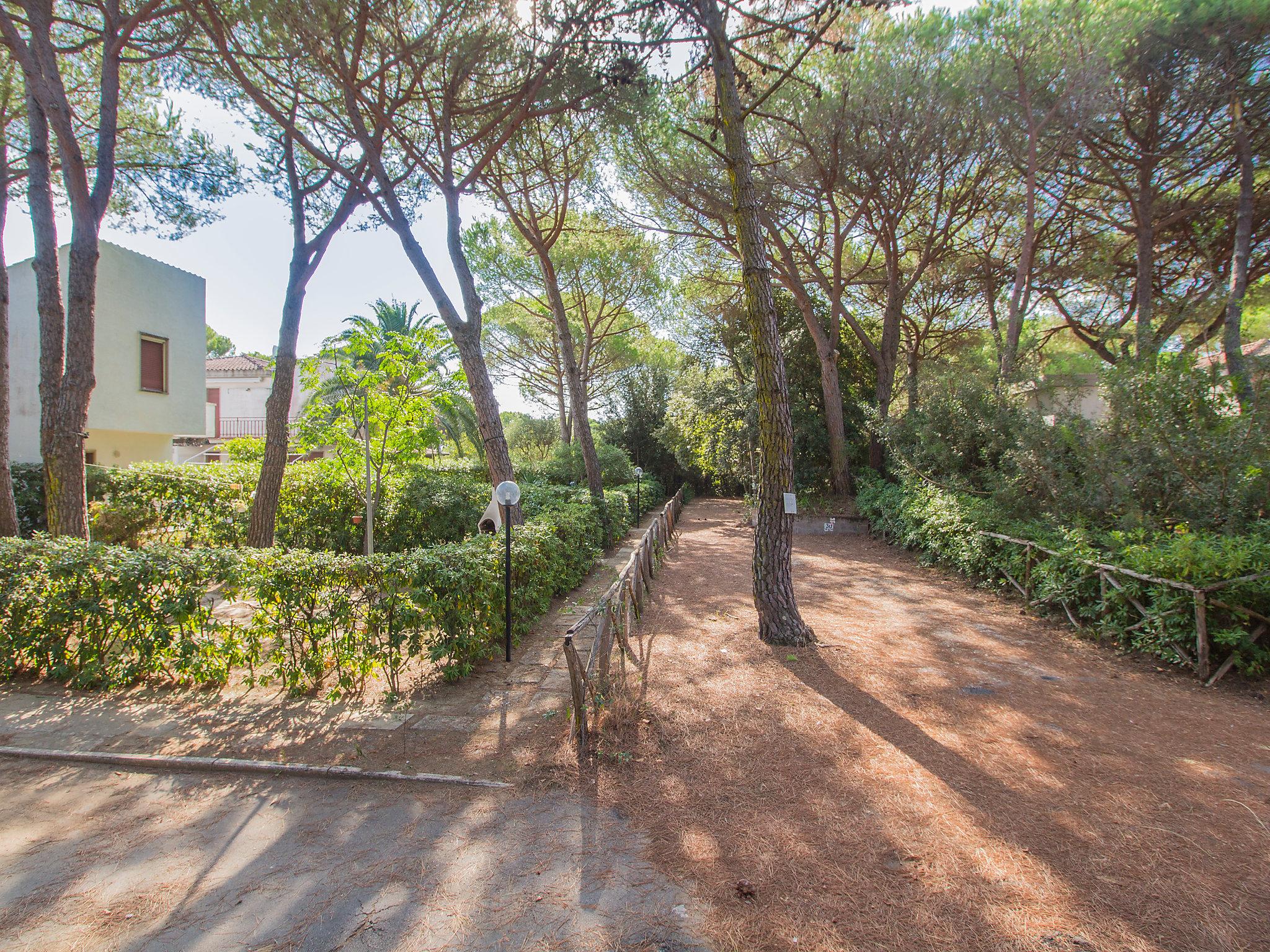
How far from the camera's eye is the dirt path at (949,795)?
211cm

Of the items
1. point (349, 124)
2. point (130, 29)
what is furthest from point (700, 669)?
point (130, 29)

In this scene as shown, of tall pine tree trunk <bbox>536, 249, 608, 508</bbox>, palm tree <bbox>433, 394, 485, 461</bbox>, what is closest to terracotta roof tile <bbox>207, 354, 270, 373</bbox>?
palm tree <bbox>433, 394, 485, 461</bbox>

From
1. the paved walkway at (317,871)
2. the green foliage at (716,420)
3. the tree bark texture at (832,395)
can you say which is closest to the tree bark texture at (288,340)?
the paved walkway at (317,871)

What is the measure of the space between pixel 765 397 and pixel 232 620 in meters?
4.39

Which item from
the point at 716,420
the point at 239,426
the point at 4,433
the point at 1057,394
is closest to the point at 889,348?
the point at 716,420

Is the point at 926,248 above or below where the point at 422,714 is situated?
above

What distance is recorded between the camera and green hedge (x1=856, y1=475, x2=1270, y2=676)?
4.42m

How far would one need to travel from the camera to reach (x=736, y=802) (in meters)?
2.87

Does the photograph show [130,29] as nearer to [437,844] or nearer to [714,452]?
[437,844]

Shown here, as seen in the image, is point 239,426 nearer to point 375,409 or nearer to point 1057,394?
point 375,409

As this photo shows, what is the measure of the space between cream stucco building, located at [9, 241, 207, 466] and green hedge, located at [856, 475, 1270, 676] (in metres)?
13.6

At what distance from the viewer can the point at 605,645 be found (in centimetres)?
394

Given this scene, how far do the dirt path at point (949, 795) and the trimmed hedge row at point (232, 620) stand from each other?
5.38ft

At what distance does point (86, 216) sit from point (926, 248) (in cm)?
1408
